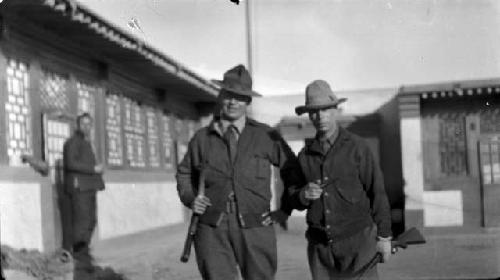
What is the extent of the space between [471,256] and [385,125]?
4.83 metres

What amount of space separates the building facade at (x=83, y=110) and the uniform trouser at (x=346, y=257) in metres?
3.73

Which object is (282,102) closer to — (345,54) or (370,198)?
(345,54)

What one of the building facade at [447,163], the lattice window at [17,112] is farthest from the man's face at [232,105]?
the building facade at [447,163]

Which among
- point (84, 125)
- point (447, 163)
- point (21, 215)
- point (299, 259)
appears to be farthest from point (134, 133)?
point (447, 163)

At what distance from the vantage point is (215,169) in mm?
4020

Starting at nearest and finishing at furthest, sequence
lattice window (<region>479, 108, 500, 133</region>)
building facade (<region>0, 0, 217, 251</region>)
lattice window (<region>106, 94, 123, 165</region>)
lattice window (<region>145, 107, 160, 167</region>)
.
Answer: building facade (<region>0, 0, 217, 251</region>) → lattice window (<region>106, 94, 123, 165</region>) → lattice window (<region>145, 107, 160, 167</region>) → lattice window (<region>479, 108, 500, 133</region>)

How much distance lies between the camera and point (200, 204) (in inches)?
153

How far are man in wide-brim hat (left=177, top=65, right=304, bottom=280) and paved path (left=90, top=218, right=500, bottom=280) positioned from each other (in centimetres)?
286

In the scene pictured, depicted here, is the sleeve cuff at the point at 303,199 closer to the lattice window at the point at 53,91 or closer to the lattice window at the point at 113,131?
the lattice window at the point at 53,91

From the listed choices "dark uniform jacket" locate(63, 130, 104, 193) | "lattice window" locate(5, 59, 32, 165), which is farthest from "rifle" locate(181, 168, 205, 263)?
"dark uniform jacket" locate(63, 130, 104, 193)

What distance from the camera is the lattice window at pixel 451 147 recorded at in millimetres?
12195

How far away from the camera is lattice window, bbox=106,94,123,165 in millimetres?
9305

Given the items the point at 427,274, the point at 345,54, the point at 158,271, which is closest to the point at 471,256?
the point at 427,274

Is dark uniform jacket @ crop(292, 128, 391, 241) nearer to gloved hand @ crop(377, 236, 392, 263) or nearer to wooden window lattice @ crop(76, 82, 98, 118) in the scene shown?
gloved hand @ crop(377, 236, 392, 263)
